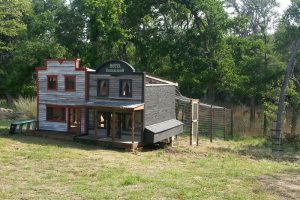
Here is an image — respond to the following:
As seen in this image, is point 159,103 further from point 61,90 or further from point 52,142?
point 52,142

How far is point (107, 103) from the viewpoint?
23.6 m

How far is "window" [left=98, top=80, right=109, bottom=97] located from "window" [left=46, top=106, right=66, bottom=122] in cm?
312

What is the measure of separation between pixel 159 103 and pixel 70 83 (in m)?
6.01

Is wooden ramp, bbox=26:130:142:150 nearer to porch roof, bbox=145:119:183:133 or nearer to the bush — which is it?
porch roof, bbox=145:119:183:133

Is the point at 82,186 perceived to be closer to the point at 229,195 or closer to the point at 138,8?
the point at 229,195

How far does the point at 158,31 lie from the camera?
3800cm

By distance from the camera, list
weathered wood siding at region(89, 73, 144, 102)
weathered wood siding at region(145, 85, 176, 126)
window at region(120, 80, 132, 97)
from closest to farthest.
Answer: weathered wood siding at region(89, 73, 144, 102) → weathered wood siding at region(145, 85, 176, 126) → window at region(120, 80, 132, 97)

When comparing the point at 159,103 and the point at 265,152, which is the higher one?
the point at 159,103

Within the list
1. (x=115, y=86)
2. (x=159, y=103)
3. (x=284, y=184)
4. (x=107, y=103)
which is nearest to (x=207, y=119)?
(x=159, y=103)

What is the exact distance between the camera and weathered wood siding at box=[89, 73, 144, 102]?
22.8 metres

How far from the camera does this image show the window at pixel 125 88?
76.8ft

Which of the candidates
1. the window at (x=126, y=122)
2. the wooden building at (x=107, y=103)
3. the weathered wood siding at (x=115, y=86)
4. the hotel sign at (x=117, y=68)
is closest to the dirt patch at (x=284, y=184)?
the wooden building at (x=107, y=103)

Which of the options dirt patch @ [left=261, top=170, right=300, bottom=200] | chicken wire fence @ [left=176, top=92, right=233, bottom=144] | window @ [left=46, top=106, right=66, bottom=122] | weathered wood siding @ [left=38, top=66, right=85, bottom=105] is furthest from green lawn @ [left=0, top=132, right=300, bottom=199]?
chicken wire fence @ [left=176, top=92, right=233, bottom=144]

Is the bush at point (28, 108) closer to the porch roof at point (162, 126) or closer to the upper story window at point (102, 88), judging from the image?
the upper story window at point (102, 88)
